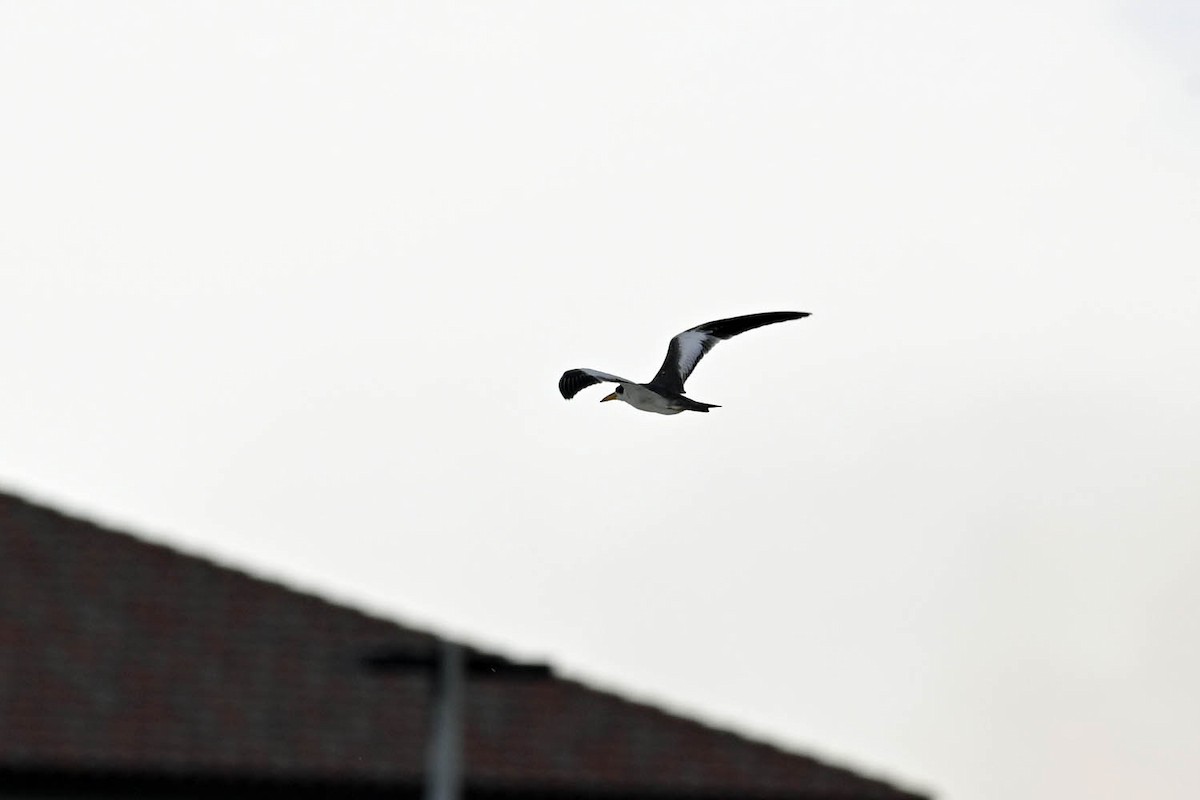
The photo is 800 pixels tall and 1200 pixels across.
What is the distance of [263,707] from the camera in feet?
73.3

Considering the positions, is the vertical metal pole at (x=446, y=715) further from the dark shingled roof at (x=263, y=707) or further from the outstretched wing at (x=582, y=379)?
the dark shingled roof at (x=263, y=707)

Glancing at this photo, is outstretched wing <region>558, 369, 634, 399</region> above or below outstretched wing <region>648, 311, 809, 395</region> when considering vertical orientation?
below

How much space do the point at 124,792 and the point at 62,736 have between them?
29.6 inches

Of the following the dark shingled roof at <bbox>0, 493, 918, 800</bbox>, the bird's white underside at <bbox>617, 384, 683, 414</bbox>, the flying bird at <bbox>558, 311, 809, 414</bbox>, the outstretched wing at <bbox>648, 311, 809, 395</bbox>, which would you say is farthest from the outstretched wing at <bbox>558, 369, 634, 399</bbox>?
the dark shingled roof at <bbox>0, 493, 918, 800</bbox>

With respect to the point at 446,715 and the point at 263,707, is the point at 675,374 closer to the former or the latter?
the point at 263,707

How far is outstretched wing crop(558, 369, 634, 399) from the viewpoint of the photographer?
1661 centimetres

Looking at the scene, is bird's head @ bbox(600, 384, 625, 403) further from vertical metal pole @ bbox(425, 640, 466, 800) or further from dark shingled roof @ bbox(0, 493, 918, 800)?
vertical metal pole @ bbox(425, 640, 466, 800)

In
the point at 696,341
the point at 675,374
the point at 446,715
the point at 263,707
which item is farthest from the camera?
the point at 263,707

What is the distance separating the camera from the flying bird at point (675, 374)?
16.8 m

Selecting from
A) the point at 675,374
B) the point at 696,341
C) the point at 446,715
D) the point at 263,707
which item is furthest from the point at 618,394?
the point at 446,715

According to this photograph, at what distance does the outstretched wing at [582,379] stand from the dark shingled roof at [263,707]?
17.5ft

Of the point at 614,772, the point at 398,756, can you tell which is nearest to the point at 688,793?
the point at 614,772

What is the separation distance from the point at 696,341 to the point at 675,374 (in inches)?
34.7

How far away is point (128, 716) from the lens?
2166cm
